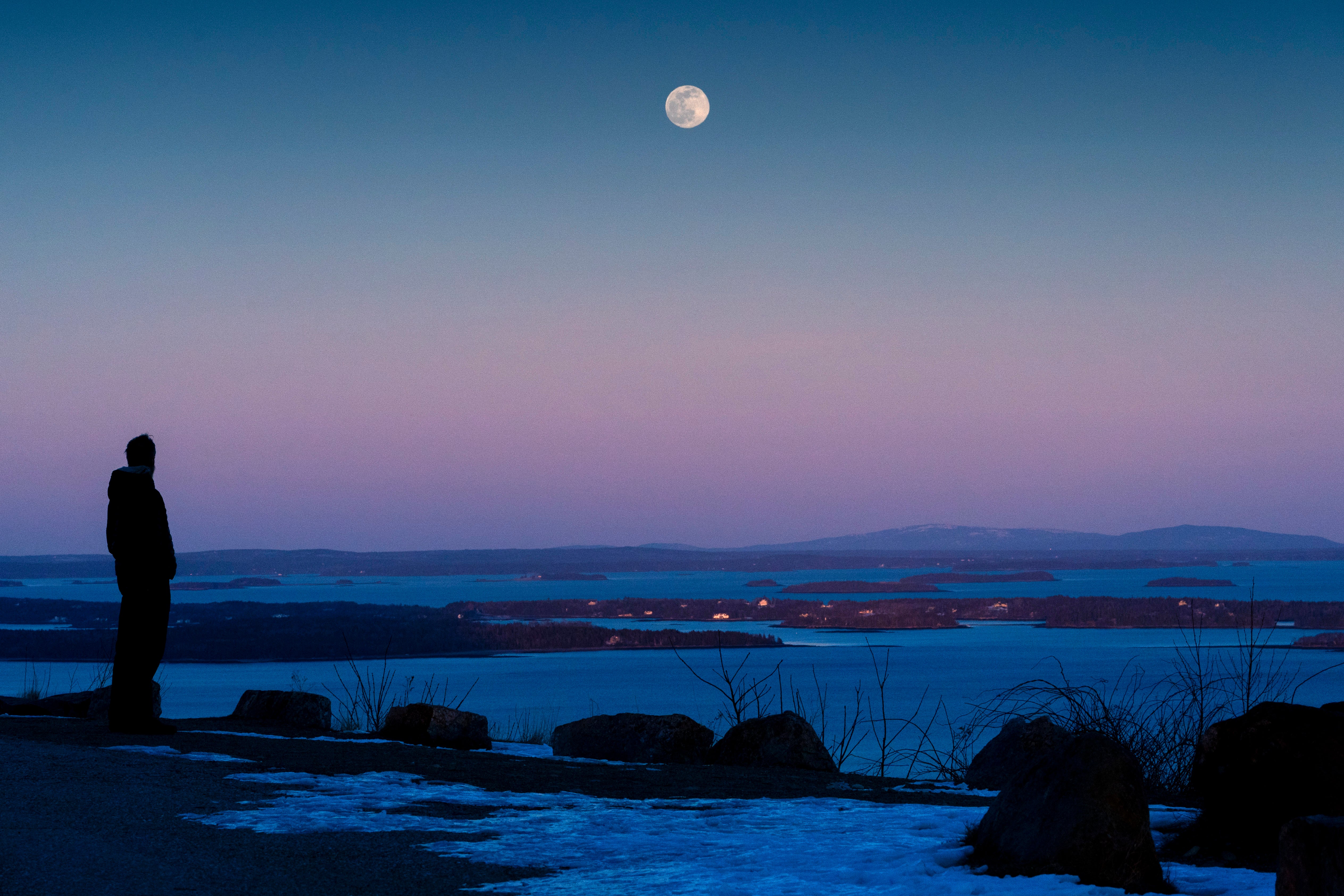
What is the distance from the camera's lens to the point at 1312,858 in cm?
296

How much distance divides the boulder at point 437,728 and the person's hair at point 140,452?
2757 mm

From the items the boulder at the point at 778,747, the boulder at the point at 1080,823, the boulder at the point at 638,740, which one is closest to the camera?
the boulder at the point at 1080,823

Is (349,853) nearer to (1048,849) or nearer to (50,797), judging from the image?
(50,797)

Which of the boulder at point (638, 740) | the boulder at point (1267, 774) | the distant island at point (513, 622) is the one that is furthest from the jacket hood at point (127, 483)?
the distant island at point (513, 622)

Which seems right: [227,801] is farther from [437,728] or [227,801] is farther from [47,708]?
[47,708]

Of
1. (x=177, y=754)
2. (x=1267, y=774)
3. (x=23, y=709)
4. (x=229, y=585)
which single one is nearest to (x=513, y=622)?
(x=229, y=585)

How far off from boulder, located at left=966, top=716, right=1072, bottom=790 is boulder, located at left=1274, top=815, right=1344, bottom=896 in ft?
14.1

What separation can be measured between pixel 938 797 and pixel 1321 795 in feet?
8.78

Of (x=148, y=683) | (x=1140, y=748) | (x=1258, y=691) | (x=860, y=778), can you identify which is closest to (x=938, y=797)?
(x=860, y=778)

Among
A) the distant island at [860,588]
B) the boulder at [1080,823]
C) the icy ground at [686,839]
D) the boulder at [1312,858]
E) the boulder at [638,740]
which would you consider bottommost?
the distant island at [860,588]

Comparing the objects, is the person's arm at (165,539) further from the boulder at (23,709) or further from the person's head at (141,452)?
the boulder at (23,709)

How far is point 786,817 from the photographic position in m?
5.62

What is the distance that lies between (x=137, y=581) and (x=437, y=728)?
2518 mm

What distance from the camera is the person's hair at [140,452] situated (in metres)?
8.26
